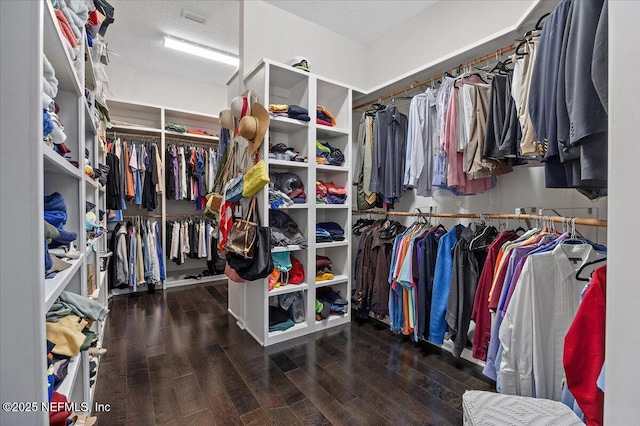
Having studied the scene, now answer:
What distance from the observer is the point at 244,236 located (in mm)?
2287

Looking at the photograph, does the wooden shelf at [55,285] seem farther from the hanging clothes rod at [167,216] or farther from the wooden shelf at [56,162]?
the hanging clothes rod at [167,216]

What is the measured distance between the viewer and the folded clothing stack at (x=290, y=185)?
8.63 feet

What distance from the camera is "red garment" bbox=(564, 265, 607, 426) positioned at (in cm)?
111

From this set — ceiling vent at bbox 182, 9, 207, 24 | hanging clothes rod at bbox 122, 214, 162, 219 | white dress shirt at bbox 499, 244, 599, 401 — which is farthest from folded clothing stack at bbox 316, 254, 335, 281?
ceiling vent at bbox 182, 9, 207, 24

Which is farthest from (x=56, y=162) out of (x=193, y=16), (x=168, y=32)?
(x=168, y=32)

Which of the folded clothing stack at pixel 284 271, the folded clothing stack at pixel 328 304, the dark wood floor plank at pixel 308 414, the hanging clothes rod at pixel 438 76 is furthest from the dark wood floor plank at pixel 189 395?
the hanging clothes rod at pixel 438 76

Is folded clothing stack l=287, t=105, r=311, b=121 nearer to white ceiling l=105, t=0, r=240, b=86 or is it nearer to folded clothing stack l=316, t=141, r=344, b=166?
folded clothing stack l=316, t=141, r=344, b=166

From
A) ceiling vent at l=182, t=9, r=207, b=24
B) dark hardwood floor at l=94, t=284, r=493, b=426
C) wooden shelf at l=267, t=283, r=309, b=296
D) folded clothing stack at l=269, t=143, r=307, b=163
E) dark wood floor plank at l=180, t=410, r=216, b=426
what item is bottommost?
dark wood floor plank at l=180, t=410, r=216, b=426

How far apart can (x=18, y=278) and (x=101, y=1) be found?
2190 mm

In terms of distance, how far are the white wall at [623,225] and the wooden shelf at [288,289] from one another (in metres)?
2.08

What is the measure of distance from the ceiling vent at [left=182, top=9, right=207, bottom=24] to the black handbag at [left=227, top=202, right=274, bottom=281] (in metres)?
2.47

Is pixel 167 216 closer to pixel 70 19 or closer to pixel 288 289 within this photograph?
pixel 288 289

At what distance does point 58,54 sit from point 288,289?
2.03 metres

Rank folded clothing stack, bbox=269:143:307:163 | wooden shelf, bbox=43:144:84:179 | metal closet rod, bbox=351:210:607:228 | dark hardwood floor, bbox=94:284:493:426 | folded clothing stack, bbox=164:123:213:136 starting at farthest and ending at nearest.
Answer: folded clothing stack, bbox=164:123:213:136 < folded clothing stack, bbox=269:143:307:163 < dark hardwood floor, bbox=94:284:493:426 < metal closet rod, bbox=351:210:607:228 < wooden shelf, bbox=43:144:84:179
